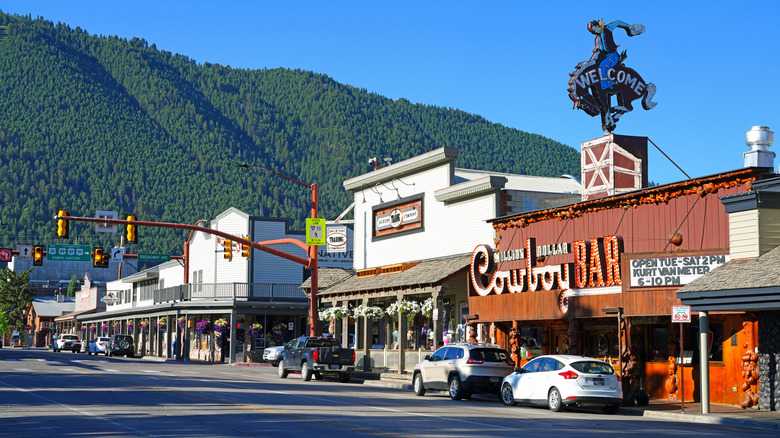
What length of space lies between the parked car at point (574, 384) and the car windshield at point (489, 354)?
133 inches

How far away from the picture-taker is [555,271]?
31.6 meters

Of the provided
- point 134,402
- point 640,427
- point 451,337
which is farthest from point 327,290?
point 640,427

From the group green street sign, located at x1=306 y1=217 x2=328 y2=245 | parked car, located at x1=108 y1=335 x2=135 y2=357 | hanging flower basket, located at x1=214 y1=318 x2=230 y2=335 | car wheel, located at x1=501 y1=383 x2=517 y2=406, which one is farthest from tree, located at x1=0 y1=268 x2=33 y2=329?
car wheel, located at x1=501 y1=383 x2=517 y2=406

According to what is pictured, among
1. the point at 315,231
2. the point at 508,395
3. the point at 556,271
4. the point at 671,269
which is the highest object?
the point at 315,231

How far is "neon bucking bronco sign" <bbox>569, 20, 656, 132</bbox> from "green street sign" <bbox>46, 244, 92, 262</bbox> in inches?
1656

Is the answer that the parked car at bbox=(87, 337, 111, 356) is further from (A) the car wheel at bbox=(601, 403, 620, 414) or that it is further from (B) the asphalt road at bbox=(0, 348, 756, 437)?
(A) the car wheel at bbox=(601, 403, 620, 414)

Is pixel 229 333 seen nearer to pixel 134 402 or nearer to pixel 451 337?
pixel 451 337

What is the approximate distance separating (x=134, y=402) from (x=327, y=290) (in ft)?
80.0

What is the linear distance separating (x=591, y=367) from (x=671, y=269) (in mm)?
4576

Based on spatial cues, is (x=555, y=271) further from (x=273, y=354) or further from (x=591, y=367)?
(x=273, y=354)

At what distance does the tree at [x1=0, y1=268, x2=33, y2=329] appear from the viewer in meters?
138

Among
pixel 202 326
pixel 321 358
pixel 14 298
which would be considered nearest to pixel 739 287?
pixel 321 358

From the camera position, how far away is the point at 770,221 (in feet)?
80.8

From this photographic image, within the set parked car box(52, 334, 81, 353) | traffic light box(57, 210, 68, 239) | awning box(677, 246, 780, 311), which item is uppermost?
traffic light box(57, 210, 68, 239)
